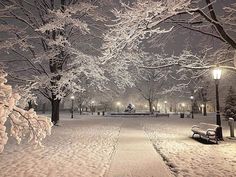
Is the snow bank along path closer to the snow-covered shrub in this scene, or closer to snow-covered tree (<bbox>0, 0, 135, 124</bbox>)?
the snow-covered shrub

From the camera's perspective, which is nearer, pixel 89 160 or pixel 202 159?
pixel 89 160

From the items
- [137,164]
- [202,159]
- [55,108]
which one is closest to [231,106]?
[55,108]

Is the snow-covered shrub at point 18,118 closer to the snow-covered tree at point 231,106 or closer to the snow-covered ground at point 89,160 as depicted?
the snow-covered ground at point 89,160

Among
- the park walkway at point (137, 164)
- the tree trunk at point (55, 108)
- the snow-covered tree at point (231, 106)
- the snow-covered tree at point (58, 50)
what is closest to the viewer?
the park walkway at point (137, 164)

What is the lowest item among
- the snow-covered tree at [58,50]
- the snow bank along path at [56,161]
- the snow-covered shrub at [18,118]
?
the snow bank along path at [56,161]

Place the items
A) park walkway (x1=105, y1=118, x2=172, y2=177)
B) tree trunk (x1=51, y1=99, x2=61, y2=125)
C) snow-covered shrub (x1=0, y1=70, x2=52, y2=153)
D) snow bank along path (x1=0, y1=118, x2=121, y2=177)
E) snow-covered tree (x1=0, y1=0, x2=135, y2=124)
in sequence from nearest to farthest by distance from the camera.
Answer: snow-covered shrub (x1=0, y1=70, x2=52, y2=153)
park walkway (x1=105, y1=118, x2=172, y2=177)
snow bank along path (x1=0, y1=118, x2=121, y2=177)
snow-covered tree (x1=0, y1=0, x2=135, y2=124)
tree trunk (x1=51, y1=99, x2=61, y2=125)

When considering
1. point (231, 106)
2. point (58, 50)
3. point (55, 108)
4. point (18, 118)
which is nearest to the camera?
point (18, 118)

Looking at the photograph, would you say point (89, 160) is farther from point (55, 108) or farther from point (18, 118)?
point (55, 108)

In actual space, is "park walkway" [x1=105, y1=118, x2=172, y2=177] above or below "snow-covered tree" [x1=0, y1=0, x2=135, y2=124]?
below

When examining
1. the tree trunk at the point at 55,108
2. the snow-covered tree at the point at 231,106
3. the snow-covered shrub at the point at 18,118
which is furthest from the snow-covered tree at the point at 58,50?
the snow-covered tree at the point at 231,106

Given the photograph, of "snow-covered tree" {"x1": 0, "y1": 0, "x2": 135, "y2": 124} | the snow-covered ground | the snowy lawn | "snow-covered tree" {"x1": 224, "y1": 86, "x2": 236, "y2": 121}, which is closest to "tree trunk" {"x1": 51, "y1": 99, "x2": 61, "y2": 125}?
"snow-covered tree" {"x1": 0, "y1": 0, "x2": 135, "y2": 124}

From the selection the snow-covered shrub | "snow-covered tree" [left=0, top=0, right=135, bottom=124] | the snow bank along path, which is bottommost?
the snow bank along path

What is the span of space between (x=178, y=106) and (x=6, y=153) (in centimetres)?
8271

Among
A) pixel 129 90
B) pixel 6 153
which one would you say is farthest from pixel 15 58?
pixel 129 90
